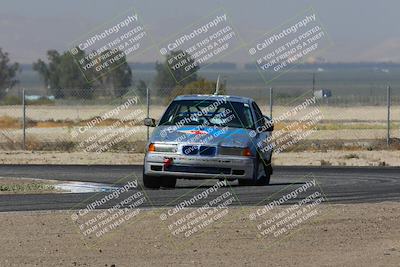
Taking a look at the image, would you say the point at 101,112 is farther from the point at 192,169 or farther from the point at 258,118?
the point at 192,169

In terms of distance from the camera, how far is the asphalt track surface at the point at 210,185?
19250 millimetres

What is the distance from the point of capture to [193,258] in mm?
13375

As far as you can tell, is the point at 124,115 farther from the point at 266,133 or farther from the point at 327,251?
the point at 327,251

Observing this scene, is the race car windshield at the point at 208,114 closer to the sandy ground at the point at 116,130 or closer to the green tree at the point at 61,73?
the sandy ground at the point at 116,130

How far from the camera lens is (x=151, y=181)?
72.1 feet

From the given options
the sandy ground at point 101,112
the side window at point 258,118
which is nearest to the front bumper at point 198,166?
the side window at point 258,118

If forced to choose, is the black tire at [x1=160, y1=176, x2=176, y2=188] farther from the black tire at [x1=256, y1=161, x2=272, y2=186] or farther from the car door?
the car door

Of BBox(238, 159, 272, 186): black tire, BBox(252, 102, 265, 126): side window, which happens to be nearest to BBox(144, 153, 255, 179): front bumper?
BBox(238, 159, 272, 186): black tire

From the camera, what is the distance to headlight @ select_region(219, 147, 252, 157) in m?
21.5

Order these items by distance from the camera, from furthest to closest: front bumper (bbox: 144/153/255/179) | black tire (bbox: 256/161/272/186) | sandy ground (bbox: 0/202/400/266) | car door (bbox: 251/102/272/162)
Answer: black tire (bbox: 256/161/272/186) → car door (bbox: 251/102/272/162) → front bumper (bbox: 144/153/255/179) → sandy ground (bbox: 0/202/400/266)

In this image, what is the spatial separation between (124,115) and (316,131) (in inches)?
614

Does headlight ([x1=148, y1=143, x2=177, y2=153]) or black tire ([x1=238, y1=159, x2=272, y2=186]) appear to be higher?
headlight ([x1=148, y1=143, x2=177, y2=153])

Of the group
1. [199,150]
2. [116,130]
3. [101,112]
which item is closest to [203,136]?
[199,150]

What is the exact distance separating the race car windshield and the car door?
197 mm
